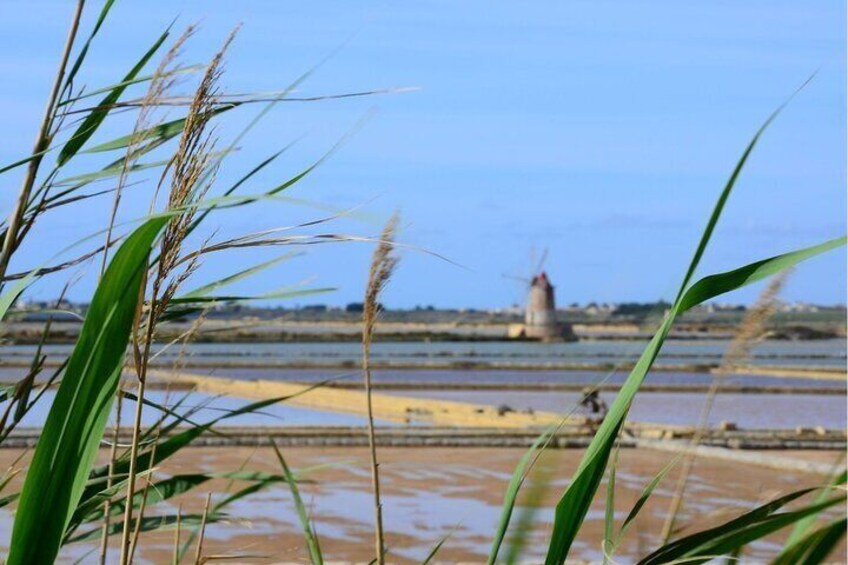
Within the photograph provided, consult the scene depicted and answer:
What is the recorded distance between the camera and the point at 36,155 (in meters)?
1.18

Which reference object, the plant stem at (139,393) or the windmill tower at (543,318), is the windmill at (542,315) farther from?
the plant stem at (139,393)

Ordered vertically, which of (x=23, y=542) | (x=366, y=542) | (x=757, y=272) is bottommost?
(x=366, y=542)

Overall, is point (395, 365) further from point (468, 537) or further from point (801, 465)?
point (468, 537)

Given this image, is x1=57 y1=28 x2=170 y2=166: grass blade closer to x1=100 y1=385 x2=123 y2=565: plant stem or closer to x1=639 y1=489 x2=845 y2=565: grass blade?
x1=100 y1=385 x2=123 y2=565: plant stem

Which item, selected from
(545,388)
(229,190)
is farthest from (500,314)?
A: (229,190)

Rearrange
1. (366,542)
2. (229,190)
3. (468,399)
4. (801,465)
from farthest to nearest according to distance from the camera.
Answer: (468,399) → (801,465) → (366,542) → (229,190)

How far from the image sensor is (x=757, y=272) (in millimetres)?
1106

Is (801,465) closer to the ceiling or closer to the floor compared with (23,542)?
closer to the floor

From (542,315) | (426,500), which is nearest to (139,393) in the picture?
(426,500)

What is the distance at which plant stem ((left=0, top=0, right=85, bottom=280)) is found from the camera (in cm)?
115

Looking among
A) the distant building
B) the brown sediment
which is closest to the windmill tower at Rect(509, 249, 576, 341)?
the distant building

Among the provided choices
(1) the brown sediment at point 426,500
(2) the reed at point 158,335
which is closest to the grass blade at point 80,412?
(2) the reed at point 158,335

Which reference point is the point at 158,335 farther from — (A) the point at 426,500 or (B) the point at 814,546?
(A) the point at 426,500

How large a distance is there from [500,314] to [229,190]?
14615 cm
